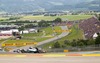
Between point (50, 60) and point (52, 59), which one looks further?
point (52, 59)

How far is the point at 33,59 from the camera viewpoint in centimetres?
875

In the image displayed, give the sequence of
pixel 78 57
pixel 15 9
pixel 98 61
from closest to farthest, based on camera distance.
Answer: pixel 98 61 < pixel 78 57 < pixel 15 9

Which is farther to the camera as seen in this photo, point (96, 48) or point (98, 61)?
point (96, 48)

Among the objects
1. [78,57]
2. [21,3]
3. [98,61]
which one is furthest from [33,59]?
[21,3]

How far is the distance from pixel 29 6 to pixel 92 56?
178 meters

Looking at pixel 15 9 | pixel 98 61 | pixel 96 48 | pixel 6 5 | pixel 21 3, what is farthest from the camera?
pixel 21 3

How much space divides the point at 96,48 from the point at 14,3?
187 m

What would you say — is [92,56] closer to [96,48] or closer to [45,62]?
[45,62]

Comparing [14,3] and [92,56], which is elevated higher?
[14,3]

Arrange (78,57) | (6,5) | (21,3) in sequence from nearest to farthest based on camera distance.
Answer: (78,57)
(6,5)
(21,3)

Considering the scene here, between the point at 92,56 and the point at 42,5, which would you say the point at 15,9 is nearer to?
the point at 42,5

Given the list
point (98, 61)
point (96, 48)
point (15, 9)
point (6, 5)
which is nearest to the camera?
point (98, 61)

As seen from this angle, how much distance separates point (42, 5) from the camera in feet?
625

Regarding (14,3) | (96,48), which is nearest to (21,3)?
(14,3)
